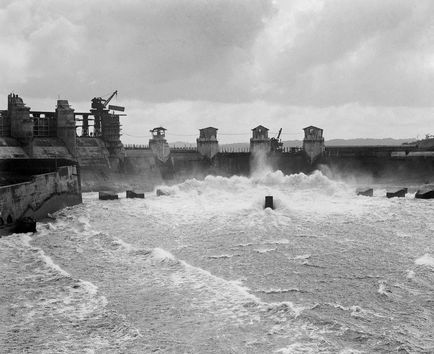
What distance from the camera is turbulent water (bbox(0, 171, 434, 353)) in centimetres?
1238

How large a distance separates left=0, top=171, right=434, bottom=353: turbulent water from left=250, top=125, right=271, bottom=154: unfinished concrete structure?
951 inches

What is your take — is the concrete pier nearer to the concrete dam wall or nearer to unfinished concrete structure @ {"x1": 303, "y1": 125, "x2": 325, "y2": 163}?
the concrete dam wall

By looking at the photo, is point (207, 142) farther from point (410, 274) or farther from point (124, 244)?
point (410, 274)

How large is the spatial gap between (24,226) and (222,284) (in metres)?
14.3

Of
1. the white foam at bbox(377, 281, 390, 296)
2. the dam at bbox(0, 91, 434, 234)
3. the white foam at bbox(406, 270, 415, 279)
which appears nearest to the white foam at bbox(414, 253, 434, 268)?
the white foam at bbox(406, 270, 415, 279)

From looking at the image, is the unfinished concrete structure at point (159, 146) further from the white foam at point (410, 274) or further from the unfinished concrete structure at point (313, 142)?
the white foam at point (410, 274)

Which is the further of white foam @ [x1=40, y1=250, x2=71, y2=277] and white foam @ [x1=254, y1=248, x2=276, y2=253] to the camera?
white foam @ [x1=254, y1=248, x2=276, y2=253]

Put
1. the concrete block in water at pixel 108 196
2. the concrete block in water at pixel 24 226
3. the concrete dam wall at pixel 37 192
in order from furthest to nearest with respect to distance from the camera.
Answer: the concrete block in water at pixel 108 196, the concrete dam wall at pixel 37 192, the concrete block in water at pixel 24 226

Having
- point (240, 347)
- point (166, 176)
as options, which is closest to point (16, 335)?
point (240, 347)

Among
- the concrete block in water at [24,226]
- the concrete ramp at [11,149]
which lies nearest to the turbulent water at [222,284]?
the concrete block in water at [24,226]

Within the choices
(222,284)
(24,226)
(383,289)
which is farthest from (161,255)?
(24,226)

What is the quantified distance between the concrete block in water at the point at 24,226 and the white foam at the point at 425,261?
19334 mm

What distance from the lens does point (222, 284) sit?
16953 millimetres

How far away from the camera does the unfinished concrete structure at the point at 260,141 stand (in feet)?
183
